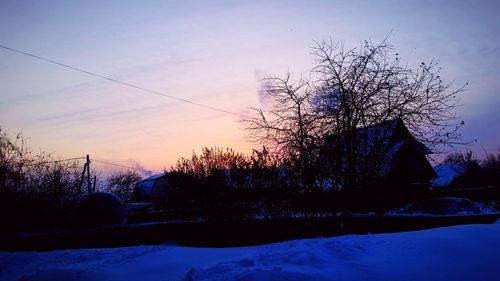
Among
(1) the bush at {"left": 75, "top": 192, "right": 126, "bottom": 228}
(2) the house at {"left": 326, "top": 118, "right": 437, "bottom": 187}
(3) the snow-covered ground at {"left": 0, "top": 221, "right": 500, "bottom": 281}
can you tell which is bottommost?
(3) the snow-covered ground at {"left": 0, "top": 221, "right": 500, "bottom": 281}

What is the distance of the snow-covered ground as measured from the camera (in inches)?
189

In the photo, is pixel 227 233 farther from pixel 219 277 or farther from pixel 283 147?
pixel 219 277

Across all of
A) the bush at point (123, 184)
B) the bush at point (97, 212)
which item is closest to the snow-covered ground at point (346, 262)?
the bush at point (97, 212)

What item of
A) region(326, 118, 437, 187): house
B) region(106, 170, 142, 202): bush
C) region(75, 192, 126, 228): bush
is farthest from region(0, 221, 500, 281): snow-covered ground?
region(106, 170, 142, 202): bush

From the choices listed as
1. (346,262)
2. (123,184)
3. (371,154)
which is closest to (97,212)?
(371,154)

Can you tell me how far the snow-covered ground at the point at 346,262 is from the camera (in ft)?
15.7

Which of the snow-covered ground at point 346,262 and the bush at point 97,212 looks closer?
the snow-covered ground at point 346,262

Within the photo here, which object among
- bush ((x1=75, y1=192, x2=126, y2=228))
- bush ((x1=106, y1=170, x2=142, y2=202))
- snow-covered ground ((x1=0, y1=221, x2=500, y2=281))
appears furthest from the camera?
bush ((x1=106, y1=170, x2=142, y2=202))

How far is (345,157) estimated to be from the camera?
42.4 feet

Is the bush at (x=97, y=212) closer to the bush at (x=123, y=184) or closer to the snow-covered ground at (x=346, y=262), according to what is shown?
the snow-covered ground at (x=346, y=262)

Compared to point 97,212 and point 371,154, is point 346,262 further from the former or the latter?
point 97,212

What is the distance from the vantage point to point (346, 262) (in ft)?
17.0

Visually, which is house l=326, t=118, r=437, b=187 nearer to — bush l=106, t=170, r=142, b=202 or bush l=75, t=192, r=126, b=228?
bush l=75, t=192, r=126, b=228

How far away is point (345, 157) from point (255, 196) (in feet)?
10.7
